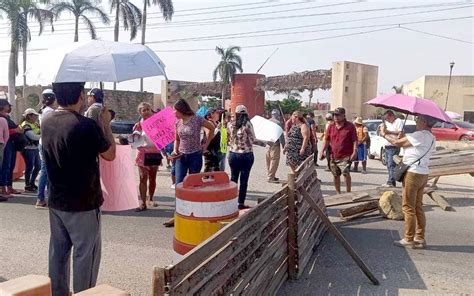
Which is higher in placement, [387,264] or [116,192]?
[116,192]

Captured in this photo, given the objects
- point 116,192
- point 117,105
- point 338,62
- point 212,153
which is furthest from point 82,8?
point 116,192

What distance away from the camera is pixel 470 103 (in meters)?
41.2

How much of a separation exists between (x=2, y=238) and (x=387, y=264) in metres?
4.80

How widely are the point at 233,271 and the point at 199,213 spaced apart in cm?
106

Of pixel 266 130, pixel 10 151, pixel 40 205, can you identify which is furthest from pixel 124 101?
pixel 40 205

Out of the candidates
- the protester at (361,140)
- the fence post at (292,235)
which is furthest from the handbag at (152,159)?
the protester at (361,140)

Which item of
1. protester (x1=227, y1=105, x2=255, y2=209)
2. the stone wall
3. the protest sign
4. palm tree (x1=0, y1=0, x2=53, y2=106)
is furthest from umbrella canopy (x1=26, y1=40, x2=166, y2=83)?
the stone wall

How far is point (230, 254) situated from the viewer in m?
2.96

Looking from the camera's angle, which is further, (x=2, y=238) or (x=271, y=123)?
(x=271, y=123)

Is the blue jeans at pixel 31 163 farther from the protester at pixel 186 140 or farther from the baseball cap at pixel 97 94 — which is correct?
the baseball cap at pixel 97 94

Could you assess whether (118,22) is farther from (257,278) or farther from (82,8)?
(257,278)

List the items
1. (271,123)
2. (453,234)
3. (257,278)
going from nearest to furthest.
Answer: (257,278), (453,234), (271,123)

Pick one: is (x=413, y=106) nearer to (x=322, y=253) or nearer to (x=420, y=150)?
(x=420, y=150)

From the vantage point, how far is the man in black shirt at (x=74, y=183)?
321 cm
